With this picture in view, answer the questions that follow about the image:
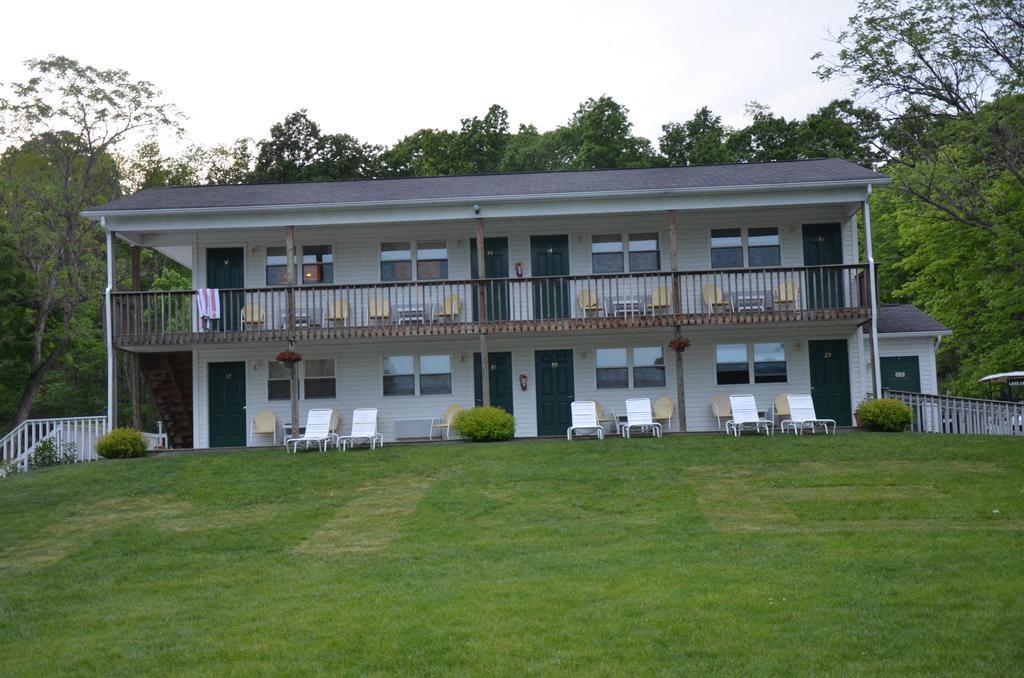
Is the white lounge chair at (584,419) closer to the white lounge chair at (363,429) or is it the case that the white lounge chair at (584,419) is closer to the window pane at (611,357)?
the window pane at (611,357)

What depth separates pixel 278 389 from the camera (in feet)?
→ 73.9

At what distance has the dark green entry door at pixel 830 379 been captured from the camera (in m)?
22.0

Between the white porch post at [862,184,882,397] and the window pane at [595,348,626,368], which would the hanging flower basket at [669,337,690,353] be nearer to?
the window pane at [595,348,626,368]

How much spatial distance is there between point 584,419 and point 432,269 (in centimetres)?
540

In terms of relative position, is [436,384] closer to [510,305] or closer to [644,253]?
[510,305]

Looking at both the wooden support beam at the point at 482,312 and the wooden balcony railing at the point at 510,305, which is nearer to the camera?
the wooden support beam at the point at 482,312

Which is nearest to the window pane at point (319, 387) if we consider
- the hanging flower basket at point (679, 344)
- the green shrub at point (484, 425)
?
the green shrub at point (484, 425)

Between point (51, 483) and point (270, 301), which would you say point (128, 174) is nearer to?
point (270, 301)

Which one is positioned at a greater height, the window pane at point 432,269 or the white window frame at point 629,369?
the window pane at point 432,269

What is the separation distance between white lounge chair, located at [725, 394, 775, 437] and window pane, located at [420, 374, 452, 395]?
20.1 ft

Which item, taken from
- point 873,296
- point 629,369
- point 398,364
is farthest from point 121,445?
point 873,296

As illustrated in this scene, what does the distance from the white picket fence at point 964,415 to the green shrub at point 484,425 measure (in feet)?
26.4

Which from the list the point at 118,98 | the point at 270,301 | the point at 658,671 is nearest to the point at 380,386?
the point at 270,301

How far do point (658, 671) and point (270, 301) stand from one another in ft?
54.0
